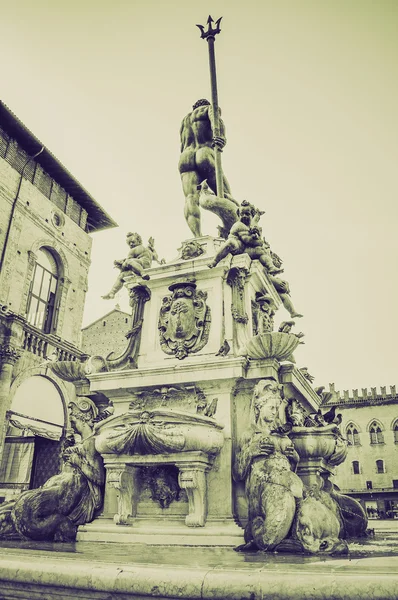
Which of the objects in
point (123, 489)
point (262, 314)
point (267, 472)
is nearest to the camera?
point (267, 472)

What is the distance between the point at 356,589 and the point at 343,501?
360cm

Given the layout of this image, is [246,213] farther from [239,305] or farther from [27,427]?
[27,427]

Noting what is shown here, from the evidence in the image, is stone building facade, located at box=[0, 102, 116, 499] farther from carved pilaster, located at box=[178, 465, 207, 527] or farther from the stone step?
carved pilaster, located at box=[178, 465, 207, 527]

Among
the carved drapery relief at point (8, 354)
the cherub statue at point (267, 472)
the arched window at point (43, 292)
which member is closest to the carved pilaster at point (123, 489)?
the cherub statue at point (267, 472)

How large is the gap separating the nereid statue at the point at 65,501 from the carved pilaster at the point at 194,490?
3.59ft

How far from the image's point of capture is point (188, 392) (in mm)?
5500

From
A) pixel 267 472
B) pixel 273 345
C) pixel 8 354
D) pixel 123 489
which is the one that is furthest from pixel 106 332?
pixel 267 472

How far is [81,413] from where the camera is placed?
5715 mm

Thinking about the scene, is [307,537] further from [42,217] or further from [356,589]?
[42,217]

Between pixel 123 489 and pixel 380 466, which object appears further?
pixel 380 466

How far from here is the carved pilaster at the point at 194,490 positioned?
4.64 m

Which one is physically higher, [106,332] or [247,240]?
[106,332]

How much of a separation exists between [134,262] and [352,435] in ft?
147

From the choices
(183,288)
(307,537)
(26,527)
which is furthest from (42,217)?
(307,537)
